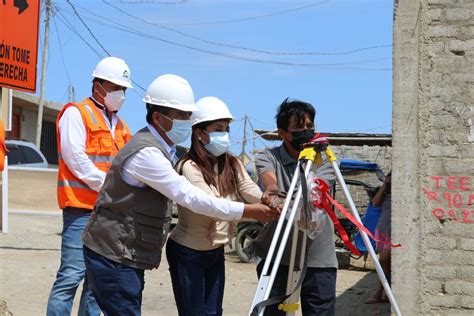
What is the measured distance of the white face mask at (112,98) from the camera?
538 centimetres

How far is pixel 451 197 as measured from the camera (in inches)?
264

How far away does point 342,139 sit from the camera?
1559 centimetres

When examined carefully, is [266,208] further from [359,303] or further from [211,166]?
[359,303]

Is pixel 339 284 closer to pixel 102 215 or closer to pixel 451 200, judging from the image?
pixel 451 200

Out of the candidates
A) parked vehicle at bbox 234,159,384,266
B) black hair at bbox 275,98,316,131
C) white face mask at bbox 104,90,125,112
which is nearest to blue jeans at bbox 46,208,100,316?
white face mask at bbox 104,90,125,112

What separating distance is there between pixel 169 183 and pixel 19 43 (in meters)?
4.70

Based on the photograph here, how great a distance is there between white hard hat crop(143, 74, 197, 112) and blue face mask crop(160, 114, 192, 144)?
0.08 metres

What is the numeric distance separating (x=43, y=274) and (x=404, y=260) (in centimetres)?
527

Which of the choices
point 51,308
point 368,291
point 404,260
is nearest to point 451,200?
point 404,260

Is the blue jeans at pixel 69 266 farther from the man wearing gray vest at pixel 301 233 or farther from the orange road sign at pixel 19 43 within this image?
the orange road sign at pixel 19 43

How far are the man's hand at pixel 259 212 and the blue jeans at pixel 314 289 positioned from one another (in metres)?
0.54

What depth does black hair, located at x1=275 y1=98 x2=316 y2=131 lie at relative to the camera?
15.6ft

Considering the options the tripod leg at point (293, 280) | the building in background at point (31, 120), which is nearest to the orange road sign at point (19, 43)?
the tripod leg at point (293, 280)

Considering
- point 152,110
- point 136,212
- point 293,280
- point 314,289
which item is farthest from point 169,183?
point 314,289
